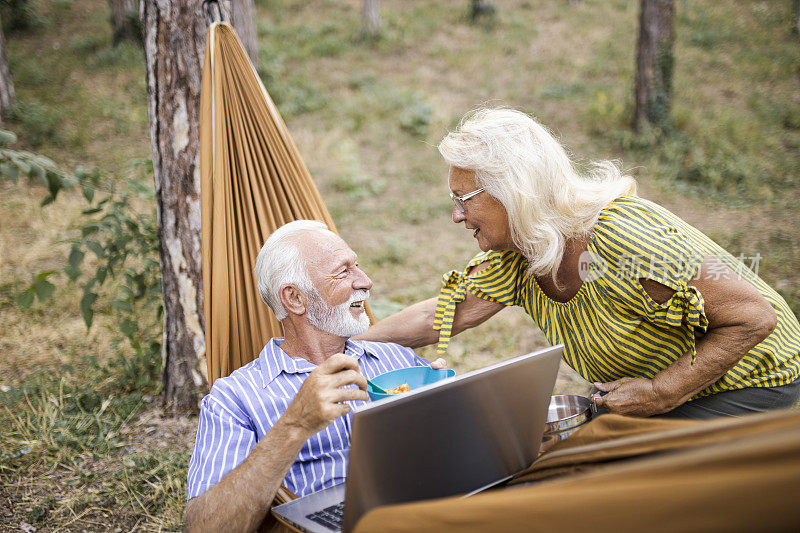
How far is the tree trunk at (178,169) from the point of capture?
107 inches

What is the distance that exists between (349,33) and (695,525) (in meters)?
11.5

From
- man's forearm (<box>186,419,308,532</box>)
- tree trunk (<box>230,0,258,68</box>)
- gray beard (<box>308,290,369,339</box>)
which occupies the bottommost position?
man's forearm (<box>186,419,308,532</box>)

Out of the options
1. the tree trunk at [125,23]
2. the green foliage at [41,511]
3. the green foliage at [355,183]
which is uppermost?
the tree trunk at [125,23]

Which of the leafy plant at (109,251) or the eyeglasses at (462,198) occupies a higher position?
the eyeglasses at (462,198)

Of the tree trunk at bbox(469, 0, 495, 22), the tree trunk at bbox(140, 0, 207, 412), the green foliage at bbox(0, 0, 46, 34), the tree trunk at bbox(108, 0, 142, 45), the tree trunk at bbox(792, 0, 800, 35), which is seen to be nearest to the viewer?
the tree trunk at bbox(140, 0, 207, 412)

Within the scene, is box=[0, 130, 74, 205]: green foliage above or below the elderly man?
above

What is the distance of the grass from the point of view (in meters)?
2.89

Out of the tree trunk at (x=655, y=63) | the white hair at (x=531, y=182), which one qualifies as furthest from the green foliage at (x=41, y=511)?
the tree trunk at (x=655, y=63)

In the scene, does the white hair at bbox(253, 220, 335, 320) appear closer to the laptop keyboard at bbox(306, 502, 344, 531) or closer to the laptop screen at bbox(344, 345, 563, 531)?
the laptop keyboard at bbox(306, 502, 344, 531)

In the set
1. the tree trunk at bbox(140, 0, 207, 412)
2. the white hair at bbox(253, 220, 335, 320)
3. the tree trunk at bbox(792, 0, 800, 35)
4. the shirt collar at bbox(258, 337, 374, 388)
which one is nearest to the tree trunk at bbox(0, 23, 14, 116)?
the tree trunk at bbox(140, 0, 207, 412)

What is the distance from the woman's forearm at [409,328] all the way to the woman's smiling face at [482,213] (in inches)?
16.2

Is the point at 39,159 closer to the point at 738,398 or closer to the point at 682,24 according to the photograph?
the point at 738,398

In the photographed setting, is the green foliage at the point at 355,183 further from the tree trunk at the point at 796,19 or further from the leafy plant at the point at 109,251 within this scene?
the tree trunk at the point at 796,19

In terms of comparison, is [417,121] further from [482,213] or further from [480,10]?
[482,213]
